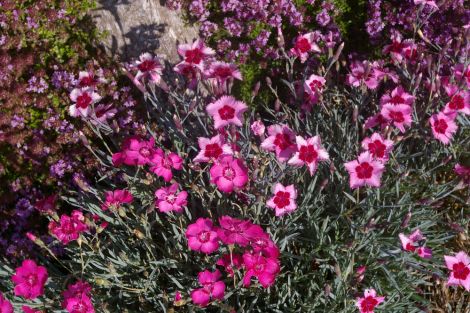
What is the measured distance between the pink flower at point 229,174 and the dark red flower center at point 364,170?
587 millimetres

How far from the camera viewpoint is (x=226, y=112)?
2820 millimetres

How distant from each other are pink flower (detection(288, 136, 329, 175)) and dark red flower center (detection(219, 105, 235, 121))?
0.39 meters

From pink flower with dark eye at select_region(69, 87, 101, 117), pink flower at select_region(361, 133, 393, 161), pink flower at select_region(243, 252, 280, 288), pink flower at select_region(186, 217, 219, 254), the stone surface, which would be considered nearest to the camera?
pink flower at select_region(243, 252, 280, 288)

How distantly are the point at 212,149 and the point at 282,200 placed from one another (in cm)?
47

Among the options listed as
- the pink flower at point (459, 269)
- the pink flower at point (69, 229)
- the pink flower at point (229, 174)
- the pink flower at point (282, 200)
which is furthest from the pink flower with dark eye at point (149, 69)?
the pink flower at point (459, 269)

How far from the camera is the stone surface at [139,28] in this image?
469 cm

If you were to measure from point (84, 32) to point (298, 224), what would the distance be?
2.87 m

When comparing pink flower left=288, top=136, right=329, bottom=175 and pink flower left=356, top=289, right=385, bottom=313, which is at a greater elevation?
pink flower left=288, top=136, right=329, bottom=175

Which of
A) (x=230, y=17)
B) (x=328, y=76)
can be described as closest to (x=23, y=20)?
(x=230, y=17)

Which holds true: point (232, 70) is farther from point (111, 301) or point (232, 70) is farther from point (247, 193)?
point (111, 301)

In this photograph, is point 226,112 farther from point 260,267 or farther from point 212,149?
point 260,267

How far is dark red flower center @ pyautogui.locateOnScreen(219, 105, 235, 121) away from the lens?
110 inches

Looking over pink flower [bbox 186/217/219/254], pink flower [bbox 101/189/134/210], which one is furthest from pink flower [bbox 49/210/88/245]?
pink flower [bbox 186/217/219/254]

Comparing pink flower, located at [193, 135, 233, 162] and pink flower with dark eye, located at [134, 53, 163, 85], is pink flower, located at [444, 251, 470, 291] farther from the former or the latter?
pink flower with dark eye, located at [134, 53, 163, 85]
